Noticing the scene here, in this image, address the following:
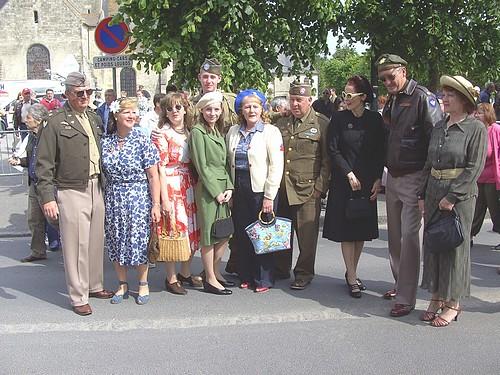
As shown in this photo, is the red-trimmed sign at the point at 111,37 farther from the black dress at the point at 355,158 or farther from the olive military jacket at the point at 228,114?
the black dress at the point at 355,158

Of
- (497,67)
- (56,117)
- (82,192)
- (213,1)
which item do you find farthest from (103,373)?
(497,67)

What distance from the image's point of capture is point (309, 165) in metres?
5.47

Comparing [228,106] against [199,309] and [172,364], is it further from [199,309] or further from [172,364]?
[172,364]

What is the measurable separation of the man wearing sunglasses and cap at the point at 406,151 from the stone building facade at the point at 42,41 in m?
48.0

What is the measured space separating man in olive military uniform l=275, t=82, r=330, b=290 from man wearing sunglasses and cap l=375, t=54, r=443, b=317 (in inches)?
25.5

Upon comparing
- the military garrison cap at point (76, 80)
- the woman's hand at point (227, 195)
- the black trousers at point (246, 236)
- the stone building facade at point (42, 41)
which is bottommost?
the black trousers at point (246, 236)

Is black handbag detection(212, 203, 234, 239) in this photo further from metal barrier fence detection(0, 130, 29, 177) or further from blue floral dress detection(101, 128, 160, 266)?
metal barrier fence detection(0, 130, 29, 177)

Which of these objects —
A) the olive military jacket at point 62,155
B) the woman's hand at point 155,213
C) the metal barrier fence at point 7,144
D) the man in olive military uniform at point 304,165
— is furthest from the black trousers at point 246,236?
the metal barrier fence at point 7,144

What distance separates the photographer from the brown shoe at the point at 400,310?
4930 mm

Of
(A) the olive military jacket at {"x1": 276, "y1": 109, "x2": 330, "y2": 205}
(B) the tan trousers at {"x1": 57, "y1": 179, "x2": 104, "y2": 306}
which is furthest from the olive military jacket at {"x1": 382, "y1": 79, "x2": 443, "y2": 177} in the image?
(B) the tan trousers at {"x1": 57, "y1": 179, "x2": 104, "y2": 306}

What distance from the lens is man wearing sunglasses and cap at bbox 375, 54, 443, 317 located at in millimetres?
4801

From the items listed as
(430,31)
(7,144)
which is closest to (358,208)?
(430,31)

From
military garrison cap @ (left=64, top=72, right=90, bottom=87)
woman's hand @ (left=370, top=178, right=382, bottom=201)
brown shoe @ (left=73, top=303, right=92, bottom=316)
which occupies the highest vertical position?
military garrison cap @ (left=64, top=72, right=90, bottom=87)

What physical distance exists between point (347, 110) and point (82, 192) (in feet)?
7.96
